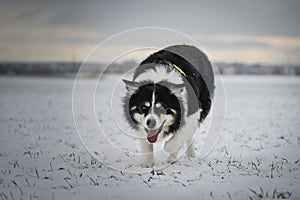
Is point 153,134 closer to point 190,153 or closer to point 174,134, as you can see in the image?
point 174,134

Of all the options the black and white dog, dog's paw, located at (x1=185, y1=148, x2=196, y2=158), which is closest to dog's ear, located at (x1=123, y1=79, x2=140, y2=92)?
the black and white dog

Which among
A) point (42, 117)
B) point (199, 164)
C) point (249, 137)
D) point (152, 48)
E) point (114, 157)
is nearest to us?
point (152, 48)

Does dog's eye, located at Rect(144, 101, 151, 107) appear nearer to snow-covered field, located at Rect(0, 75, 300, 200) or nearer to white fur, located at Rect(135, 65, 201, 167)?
white fur, located at Rect(135, 65, 201, 167)

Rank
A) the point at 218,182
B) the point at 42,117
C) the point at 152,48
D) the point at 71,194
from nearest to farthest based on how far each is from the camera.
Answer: the point at 71,194 < the point at 218,182 < the point at 152,48 < the point at 42,117

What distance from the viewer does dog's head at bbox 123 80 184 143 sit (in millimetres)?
5059

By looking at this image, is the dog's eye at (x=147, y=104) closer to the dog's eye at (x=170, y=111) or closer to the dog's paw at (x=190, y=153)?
the dog's eye at (x=170, y=111)

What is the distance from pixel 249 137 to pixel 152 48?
14.3ft

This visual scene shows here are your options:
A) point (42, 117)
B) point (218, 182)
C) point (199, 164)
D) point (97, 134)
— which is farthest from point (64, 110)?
point (218, 182)

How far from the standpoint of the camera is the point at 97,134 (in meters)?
8.78

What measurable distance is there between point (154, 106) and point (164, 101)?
185 millimetres

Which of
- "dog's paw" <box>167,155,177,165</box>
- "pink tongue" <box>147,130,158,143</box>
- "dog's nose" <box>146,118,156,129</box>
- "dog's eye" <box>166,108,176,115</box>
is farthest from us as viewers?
"dog's paw" <box>167,155,177,165</box>

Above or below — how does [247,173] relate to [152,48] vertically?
below

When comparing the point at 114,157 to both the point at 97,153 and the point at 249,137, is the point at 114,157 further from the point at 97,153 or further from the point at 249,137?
the point at 249,137

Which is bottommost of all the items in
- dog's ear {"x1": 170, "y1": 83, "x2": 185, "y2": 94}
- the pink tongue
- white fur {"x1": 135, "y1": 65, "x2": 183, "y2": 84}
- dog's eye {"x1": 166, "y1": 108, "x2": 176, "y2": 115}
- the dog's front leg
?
the dog's front leg
